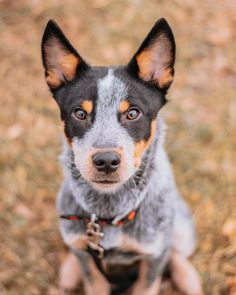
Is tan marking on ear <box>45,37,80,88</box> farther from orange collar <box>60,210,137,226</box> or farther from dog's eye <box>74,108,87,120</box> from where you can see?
orange collar <box>60,210,137,226</box>

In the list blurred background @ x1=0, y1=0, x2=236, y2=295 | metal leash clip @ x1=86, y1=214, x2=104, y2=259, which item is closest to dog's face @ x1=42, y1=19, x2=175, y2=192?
metal leash clip @ x1=86, y1=214, x2=104, y2=259

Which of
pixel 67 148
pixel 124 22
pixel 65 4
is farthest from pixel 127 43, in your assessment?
pixel 67 148

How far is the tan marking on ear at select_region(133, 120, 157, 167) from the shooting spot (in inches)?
122

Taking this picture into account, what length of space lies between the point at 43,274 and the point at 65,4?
12.3 ft

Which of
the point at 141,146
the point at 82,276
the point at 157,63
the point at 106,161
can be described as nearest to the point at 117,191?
the point at 141,146

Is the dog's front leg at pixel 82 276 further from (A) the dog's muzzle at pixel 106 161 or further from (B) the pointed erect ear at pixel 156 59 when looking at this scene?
(B) the pointed erect ear at pixel 156 59

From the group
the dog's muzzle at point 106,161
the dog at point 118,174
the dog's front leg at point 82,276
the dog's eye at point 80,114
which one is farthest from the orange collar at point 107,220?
the dog's eye at point 80,114

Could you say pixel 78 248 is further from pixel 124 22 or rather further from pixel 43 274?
pixel 124 22

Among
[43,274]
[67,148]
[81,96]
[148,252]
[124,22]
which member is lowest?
[43,274]

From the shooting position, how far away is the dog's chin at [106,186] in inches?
→ 121

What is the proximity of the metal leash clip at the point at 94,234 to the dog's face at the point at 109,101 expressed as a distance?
0.27m

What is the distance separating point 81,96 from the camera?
10.2ft

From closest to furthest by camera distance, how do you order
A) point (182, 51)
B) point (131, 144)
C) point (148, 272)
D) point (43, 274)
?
1. point (131, 144)
2. point (148, 272)
3. point (43, 274)
4. point (182, 51)

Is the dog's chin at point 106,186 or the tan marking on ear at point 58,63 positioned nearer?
the dog's chin at point 106,186
